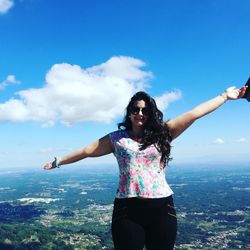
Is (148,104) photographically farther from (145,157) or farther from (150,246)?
(150,246)

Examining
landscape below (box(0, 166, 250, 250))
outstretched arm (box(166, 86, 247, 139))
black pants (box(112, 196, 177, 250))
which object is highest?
outstretched arm (box(166, 86, 247, 139))

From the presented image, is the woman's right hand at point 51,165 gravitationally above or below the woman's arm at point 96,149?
below

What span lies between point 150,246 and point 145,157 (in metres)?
0.84

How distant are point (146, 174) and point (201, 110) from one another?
81 cm

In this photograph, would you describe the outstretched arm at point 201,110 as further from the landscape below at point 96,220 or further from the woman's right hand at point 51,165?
the landscape below at point 96,220

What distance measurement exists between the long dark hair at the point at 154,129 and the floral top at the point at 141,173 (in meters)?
0.05

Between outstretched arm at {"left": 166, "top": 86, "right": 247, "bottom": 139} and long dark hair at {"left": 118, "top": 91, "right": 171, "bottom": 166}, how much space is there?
0.11m

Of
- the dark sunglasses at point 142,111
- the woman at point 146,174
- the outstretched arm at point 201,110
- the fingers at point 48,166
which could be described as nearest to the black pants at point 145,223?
the woman at point 146,174

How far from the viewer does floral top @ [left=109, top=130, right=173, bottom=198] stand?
3.57 meters

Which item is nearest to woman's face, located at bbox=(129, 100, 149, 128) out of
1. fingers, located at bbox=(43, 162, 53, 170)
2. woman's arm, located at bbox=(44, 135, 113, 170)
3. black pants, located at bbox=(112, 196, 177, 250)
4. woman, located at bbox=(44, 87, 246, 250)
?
woman, located at bbox=(44, 87, 246, 250)

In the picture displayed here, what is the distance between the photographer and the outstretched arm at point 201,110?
3.59 m

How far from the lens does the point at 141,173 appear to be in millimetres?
3596

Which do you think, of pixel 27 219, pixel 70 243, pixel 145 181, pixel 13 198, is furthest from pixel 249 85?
pixel 13 198

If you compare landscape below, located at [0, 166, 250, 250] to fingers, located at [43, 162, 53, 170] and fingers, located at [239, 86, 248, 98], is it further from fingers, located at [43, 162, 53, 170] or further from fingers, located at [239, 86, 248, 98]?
fingers, located at [239, 86, 248, 98]
